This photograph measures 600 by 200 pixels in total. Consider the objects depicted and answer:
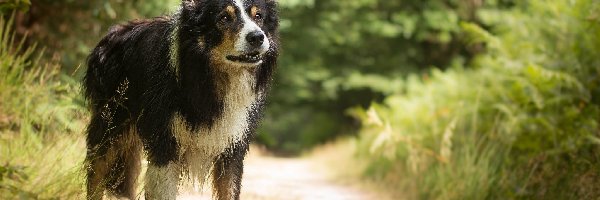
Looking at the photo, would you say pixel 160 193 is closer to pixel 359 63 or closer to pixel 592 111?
pixel 592 111

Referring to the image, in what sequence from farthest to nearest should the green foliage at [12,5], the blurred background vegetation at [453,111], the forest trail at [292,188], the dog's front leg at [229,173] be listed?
the forest trail at [292,188] < the blurred background vegetation at [453,111] < the dog's front leg at [229,173] < the green foliage at [12,5]

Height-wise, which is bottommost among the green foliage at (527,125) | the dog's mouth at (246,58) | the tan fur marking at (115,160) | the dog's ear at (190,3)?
the green foliage at (527,125)

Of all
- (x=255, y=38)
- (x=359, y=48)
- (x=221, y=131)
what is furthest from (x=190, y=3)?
(x=359, y=48)

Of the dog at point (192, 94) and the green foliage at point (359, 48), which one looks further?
the green foliage at point (359, 48)

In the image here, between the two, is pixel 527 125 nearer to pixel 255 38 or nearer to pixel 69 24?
pixel 255 38

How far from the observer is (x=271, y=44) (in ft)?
13.4

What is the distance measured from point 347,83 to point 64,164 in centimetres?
1215

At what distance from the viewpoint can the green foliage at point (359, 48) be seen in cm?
1495

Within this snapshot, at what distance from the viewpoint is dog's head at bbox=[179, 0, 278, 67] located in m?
3.78

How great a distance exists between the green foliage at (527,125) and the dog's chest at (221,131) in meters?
2.60

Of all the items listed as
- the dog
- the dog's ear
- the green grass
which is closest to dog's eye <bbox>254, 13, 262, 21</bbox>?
the dog

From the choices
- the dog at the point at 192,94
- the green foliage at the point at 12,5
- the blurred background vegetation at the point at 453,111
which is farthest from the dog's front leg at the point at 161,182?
the green foliage at the point at 12,5

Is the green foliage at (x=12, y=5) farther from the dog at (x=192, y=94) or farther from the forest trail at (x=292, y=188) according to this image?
the forest trail at (x=292, y=188)

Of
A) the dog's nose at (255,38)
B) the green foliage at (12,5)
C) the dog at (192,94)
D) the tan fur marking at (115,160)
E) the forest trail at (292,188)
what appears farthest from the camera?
the forest trail at (292,188)
